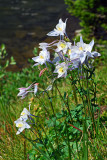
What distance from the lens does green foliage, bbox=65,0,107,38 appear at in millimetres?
5430

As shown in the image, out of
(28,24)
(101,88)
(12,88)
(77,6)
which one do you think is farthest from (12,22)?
(101,88)

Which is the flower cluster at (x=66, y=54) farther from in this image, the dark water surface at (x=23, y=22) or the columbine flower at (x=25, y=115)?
the dark water surface at (x=23, y=22)

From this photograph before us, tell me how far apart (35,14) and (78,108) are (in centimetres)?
1216

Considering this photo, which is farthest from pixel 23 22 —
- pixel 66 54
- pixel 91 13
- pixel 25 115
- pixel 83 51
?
pixel 83 51

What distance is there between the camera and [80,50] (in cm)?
125

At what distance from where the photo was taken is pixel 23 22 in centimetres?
1210

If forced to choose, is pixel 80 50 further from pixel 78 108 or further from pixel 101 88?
pixel 101 88

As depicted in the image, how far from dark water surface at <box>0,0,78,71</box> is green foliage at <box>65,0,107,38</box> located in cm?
141

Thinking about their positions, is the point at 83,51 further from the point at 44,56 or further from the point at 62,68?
the point at 44,56

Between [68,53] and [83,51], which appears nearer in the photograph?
[83,51]

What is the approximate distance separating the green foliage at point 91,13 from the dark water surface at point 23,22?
4.64ft

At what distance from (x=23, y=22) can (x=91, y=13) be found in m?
7.21

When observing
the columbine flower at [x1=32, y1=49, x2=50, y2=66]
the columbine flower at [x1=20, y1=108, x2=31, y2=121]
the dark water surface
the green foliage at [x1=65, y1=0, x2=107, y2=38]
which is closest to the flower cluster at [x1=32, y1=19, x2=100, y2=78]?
the columbine flower at [x1=32, y1=49, x2=50, y2=66]

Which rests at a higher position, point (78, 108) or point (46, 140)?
point (78, 108)
